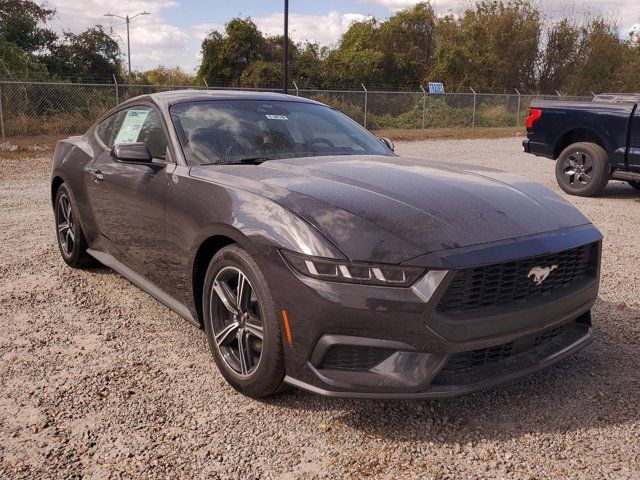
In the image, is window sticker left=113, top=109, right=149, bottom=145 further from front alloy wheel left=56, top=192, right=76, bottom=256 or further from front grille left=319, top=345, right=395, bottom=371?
front grille left=319, top=345, right=395, bottom=371

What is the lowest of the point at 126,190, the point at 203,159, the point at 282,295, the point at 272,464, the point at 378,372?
the point at 272,464

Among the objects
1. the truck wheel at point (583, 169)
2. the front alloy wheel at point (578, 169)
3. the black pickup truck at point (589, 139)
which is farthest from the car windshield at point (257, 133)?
the front alloy wheel at point (578, 169)

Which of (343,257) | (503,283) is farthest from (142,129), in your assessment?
(503,283)

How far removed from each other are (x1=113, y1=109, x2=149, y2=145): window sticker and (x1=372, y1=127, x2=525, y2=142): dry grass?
56.1 feet

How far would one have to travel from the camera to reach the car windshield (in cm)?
360

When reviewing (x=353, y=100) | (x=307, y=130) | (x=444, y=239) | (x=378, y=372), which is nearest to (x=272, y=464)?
(x=378, y=372)

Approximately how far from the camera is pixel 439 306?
2.40 meters

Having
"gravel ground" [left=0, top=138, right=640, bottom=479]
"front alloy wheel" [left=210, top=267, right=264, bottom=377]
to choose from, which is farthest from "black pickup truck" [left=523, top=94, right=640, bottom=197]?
"front alloy wheel" [left=210, top=267, right=264, bottom=377]

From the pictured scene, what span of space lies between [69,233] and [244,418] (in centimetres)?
300

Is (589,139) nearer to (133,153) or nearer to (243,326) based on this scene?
(133,153)

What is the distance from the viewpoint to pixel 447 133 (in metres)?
24.2

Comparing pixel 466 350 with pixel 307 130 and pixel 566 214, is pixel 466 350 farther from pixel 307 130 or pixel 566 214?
pixel 307 130

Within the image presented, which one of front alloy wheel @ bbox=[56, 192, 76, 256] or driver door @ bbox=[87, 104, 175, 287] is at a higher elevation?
driver door @ bbox=[87, 104, 175, 287]

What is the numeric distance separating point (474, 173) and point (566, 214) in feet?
2.08
